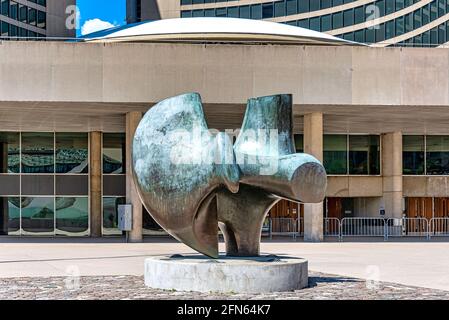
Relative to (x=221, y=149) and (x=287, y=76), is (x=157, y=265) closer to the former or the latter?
(x=221, y=149)

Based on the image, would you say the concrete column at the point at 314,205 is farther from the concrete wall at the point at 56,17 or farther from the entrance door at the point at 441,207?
the concrete wall at the point at 56,17

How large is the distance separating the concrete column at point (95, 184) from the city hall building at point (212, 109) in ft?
0.17

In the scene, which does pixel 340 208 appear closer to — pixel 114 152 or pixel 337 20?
pixel 114 152

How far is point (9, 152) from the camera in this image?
1487 inches

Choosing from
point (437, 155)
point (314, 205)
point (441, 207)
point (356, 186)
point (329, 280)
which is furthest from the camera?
point (441, 207)

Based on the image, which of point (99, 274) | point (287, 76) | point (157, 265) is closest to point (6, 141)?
point (287, 76)

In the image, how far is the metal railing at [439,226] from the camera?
37.8 meters

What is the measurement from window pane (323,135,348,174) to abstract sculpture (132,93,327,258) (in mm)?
24865

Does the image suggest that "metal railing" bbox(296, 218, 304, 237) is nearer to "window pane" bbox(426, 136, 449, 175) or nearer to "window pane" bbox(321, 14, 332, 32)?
"window pane" bbox(426, 136, 449, 175)

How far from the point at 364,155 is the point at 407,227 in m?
4.15

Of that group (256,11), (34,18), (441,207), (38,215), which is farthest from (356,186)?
(34,18)

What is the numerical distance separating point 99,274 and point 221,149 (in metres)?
4.86

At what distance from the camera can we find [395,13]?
56.2m

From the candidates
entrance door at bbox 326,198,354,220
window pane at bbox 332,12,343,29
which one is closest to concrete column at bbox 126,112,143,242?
entrance door at bbox 326,198,354,220
